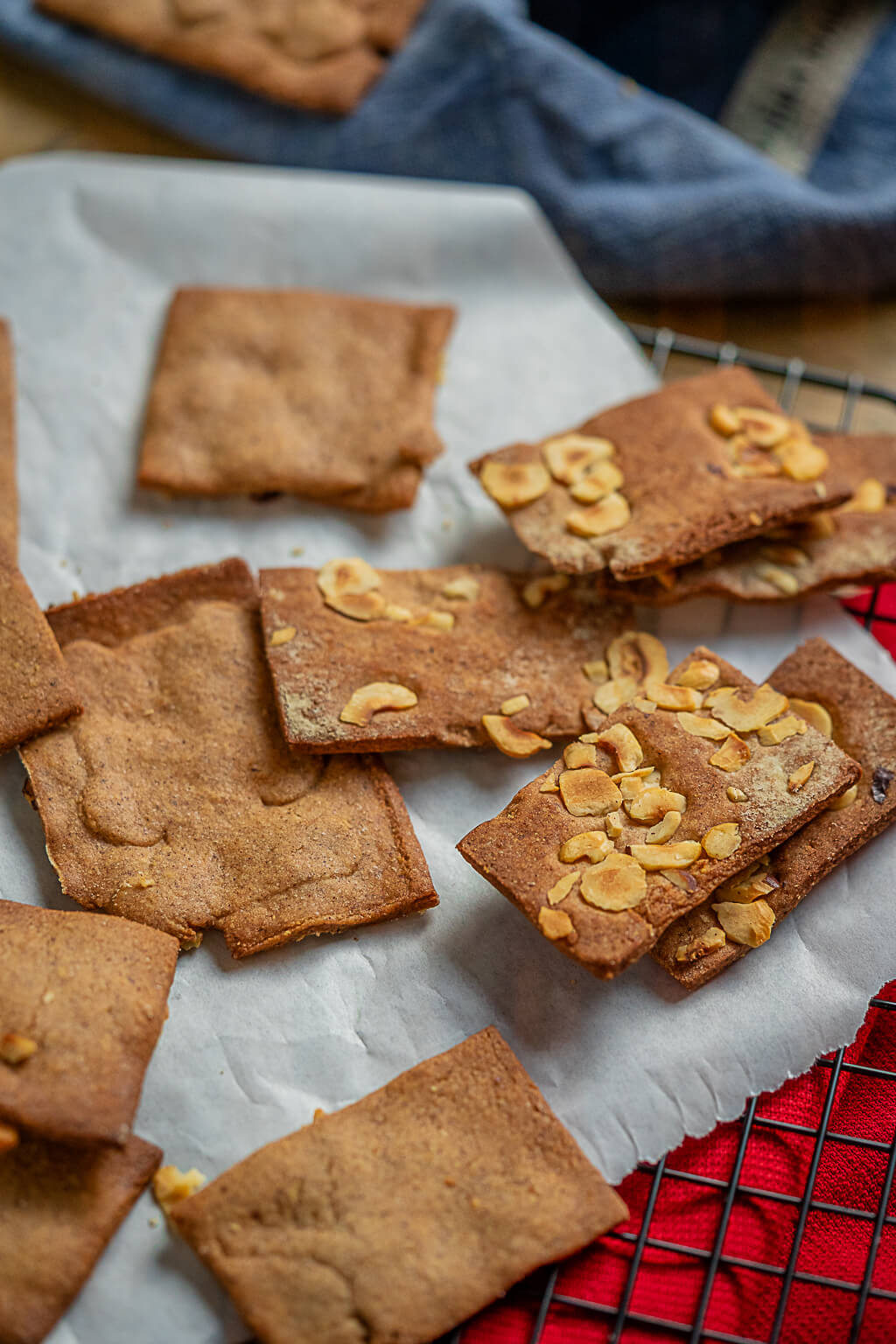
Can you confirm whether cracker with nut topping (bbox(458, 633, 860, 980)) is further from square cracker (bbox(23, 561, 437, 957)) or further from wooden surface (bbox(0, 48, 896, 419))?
wooden surface (bbox(0, 48, 896, 419))

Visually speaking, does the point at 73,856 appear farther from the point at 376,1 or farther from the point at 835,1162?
the point at 376,1

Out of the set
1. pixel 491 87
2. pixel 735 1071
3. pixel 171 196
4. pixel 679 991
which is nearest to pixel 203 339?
pixel 171 196

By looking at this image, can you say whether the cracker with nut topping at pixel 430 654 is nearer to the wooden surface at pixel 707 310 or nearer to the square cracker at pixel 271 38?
the wooden surface at pixel 707 310

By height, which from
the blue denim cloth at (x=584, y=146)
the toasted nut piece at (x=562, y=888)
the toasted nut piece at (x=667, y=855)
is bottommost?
the toasted nut piece at (x=562, y=888)

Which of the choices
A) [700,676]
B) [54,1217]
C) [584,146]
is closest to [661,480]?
[700,676]

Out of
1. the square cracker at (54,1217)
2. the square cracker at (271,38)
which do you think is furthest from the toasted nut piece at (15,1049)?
the square cracker at (271,38)

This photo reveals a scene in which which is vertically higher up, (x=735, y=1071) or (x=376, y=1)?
(x=376, y=1)

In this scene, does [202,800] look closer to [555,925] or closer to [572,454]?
[555,925]
